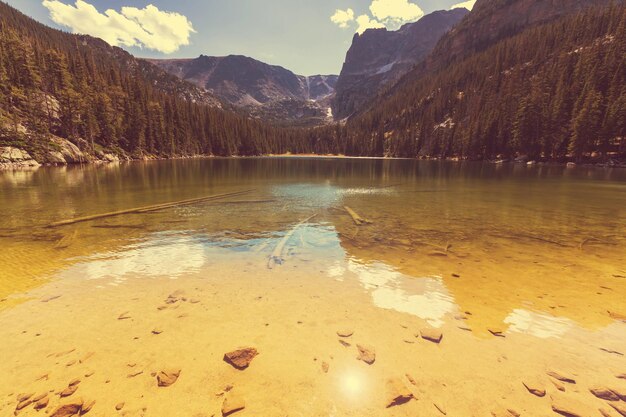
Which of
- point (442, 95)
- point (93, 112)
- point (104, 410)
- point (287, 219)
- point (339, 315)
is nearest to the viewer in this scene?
point (104, 410)

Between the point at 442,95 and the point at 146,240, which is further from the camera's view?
the point at 442,95

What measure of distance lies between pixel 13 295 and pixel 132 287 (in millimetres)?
2672

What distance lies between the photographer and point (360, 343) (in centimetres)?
539

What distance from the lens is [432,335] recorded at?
18.4ft

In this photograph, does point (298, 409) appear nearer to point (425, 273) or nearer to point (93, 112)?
point (425, 273)

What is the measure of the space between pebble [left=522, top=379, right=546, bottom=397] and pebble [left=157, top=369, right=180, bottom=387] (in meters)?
5.36

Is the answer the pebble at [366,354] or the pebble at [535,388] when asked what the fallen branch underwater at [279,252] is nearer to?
the pebble at [366,354]

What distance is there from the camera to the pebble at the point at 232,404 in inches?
149

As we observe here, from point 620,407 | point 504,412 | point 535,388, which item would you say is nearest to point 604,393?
point 620,407

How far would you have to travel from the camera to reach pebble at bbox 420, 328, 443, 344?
5480 millimetres

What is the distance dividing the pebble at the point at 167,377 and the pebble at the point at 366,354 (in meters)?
3.00

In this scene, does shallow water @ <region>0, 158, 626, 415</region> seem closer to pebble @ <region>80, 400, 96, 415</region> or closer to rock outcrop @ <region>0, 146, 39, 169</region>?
pebble @ <region>80, 400, 96, 415</region>

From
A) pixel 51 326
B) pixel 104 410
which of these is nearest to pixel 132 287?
pixel 51 326

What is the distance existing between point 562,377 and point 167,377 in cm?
620
